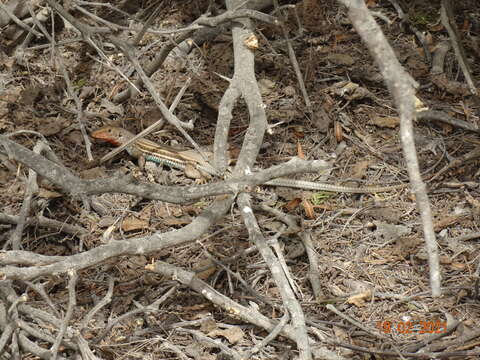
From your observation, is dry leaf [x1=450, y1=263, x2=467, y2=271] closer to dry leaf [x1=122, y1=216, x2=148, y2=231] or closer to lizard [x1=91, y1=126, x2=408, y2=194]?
lizard [x1=91, y1=126, x2=408, y2=194]

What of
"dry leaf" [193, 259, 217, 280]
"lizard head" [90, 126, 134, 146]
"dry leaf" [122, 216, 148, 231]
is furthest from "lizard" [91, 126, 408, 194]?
"dry leaf" [193, 259, 217, 280]

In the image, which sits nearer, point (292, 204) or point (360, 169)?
point (292, 204)

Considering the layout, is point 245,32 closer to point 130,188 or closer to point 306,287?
point 130,188

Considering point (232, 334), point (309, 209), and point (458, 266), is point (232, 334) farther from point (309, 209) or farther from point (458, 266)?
point (458, 266)

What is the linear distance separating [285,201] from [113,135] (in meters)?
1.25

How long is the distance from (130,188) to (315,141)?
1726 mm

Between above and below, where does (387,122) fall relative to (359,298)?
above

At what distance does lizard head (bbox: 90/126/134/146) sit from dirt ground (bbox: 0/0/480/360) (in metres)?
0.14

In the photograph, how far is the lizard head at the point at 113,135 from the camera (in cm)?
399
